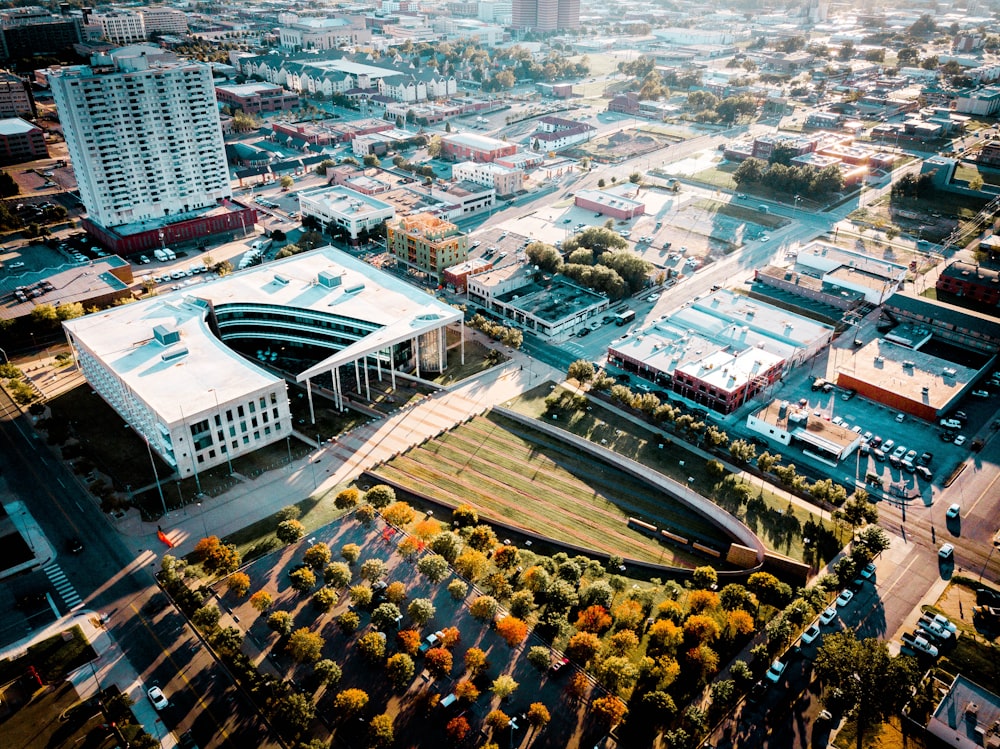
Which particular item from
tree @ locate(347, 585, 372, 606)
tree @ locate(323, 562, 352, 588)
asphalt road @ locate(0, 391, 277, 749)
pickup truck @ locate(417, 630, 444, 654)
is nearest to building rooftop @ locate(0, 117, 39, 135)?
asphalt road @ locate(0, 391, 277, 749)

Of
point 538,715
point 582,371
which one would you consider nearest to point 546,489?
point 582,371

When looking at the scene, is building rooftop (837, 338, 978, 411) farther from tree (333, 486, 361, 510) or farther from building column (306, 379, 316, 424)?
building column (306, 379, 316, 424)

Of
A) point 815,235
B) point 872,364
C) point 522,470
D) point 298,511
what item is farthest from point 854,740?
point 815,235

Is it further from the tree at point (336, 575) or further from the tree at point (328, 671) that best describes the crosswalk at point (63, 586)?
the tree at point (328, 671)

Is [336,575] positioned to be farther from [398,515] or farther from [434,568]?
[398,515]

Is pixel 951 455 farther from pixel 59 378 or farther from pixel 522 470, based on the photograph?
pixel 59 378
